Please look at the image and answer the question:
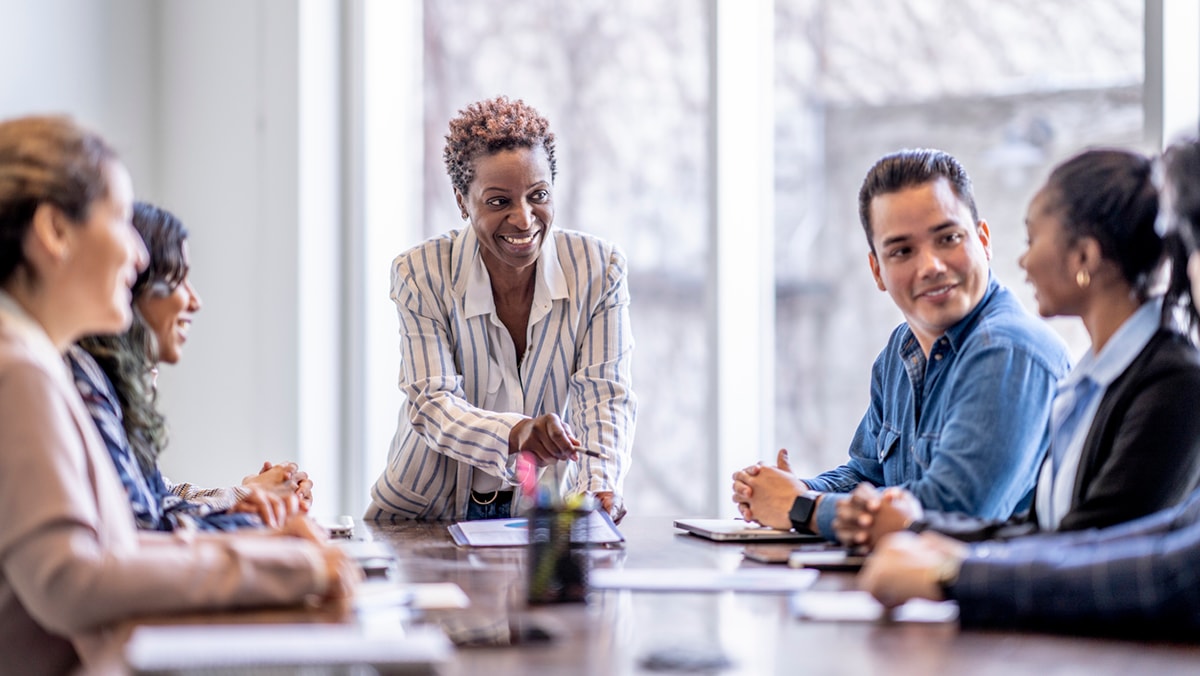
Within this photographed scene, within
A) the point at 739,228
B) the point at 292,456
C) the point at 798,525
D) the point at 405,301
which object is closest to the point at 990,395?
the point at 798,525

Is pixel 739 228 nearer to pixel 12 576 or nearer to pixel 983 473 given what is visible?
pixel 983 473

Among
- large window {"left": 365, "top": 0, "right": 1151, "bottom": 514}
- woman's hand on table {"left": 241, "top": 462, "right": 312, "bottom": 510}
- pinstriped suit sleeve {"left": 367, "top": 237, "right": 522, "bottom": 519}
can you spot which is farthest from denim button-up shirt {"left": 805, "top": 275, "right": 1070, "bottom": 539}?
large window {"left": 365, "top": 0, "right": 1151, "bottom": 514}

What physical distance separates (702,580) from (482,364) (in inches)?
46.9

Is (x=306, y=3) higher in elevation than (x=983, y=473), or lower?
higher

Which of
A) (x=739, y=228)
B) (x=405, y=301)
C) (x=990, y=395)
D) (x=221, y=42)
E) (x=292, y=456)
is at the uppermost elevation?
(x=221, y=42)

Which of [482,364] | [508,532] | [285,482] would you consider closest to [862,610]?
[508,532]

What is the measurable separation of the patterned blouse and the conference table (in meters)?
0.41

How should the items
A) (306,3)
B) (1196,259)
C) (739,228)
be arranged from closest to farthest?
1. (1196,259)
2. (739,228)
3. (306,3)

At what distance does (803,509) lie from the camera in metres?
2.23

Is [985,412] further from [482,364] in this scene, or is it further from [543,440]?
[482,364]

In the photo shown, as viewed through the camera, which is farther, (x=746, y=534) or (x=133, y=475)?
(x=746, y=534)

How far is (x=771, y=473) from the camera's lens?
7.78 feet

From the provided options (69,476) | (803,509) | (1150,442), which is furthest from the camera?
(803,509)

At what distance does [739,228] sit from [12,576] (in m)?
2.89
